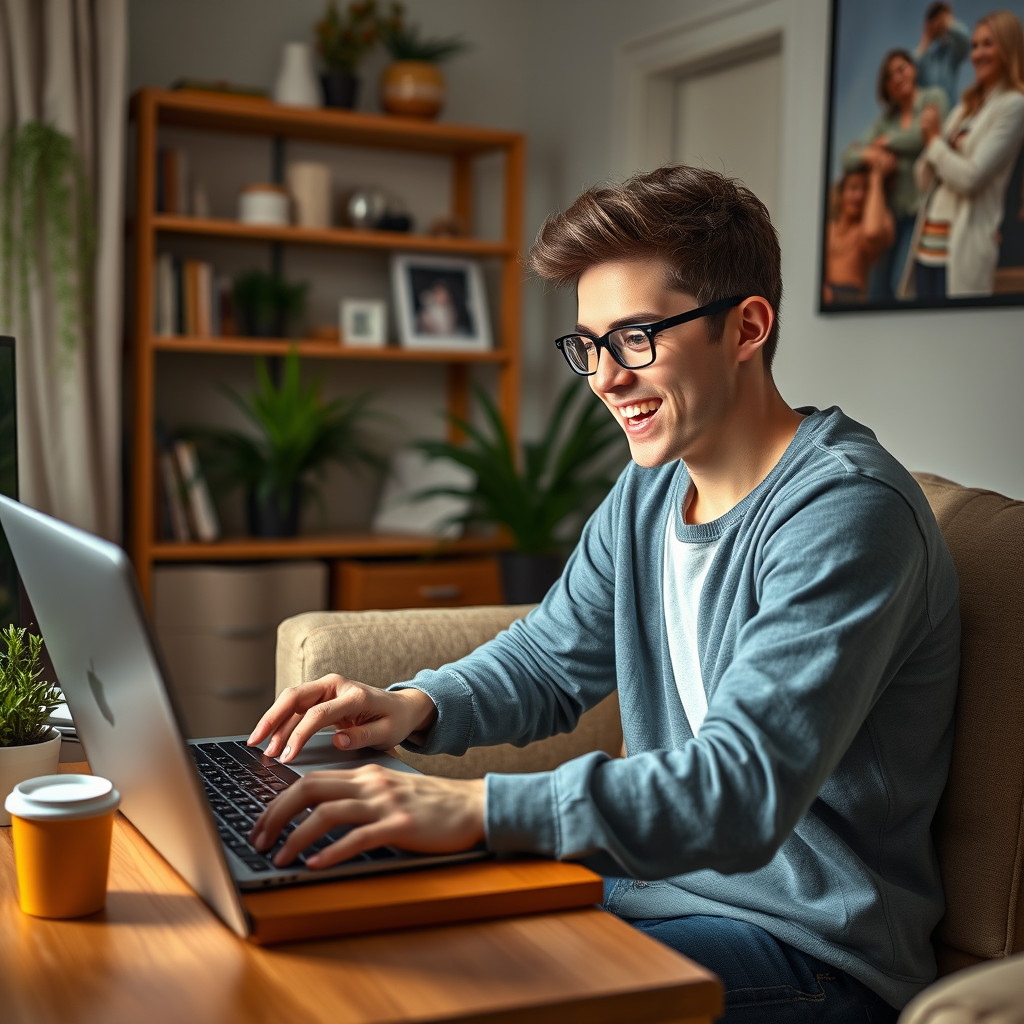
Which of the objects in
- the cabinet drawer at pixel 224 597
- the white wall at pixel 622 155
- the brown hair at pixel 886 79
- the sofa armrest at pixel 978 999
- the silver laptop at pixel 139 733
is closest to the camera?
the sofa armrest at pixel 978 999

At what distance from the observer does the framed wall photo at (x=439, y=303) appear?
3.82 metres

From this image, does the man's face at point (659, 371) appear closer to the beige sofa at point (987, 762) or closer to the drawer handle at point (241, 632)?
the beige sofa at point (987, 762)

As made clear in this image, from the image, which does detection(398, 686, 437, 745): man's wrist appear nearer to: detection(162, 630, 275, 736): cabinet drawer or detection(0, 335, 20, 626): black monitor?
detection(0, 335, 20, 626): black monitor

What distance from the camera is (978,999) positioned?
25.0 inches

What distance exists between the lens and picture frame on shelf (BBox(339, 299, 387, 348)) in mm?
3799

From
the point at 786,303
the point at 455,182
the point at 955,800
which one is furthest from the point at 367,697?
the point at 455,182

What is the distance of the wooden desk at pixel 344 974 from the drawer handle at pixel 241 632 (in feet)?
8.32

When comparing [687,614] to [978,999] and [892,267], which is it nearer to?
[978,999]

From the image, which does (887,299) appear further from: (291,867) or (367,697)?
(291,867)

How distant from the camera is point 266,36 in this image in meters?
3.76

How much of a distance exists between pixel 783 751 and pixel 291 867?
37 centimetres

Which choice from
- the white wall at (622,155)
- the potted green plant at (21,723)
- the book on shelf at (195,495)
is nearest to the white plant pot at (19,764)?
the potted green plant at (21,723)

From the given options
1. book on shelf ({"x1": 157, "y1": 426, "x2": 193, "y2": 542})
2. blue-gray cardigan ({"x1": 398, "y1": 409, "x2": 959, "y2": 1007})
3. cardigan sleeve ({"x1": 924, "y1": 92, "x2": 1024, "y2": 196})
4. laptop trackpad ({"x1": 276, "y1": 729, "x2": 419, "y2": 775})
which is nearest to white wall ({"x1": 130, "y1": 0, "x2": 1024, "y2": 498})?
cardigan sleeve ({"x1": 924, "y1": 92, "x2": 1024, "y2": 196})

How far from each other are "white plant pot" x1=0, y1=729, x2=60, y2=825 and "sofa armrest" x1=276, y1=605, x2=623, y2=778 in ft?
1.83
